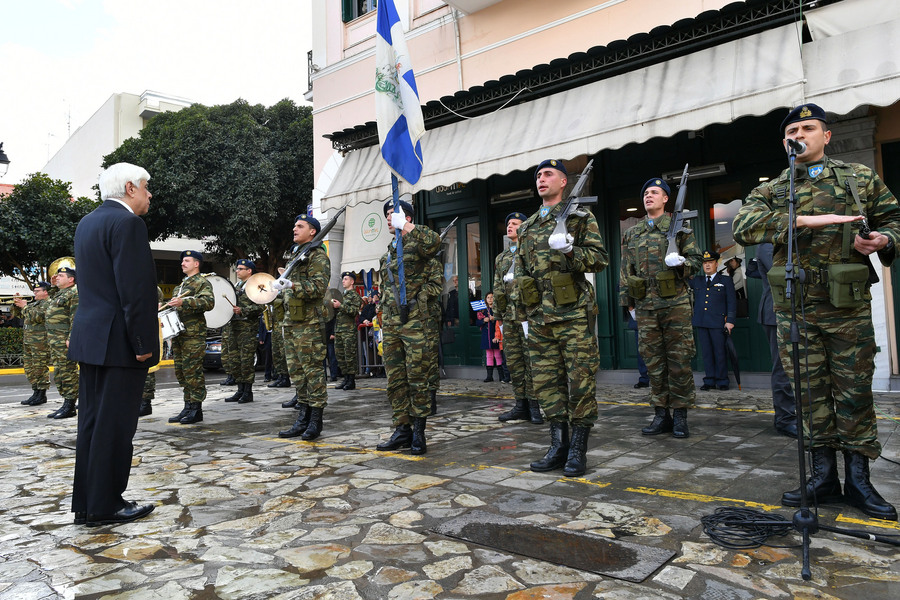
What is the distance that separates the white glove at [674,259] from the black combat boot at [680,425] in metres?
1.38

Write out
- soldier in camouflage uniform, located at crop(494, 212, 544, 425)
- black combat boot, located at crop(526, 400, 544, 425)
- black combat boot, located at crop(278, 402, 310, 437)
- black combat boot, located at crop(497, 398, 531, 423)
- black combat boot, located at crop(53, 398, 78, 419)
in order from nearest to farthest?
black combat boot, located at crop(278, 402, 310, 437), black combat boot, located at crop(526, 400, 544, 425), soldier in camouflage uniform, located at crop(494, 212, 544, 425), black combat boot, located at crop(497, 398, 531, 423), black combat boot, located at crop(53, 398, 78, 419)

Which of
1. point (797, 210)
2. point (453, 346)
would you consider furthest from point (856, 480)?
point (453, 346)

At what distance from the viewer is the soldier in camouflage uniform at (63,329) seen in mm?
8773

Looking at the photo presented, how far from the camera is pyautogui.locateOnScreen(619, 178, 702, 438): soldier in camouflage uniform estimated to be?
539cm

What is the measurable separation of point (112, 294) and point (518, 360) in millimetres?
4539

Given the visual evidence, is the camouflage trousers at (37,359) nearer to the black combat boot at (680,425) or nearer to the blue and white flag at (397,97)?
the blue and white flag at (397,97)

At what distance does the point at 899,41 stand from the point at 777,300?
4.52m

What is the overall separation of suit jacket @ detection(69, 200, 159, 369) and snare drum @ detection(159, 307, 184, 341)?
146 inches

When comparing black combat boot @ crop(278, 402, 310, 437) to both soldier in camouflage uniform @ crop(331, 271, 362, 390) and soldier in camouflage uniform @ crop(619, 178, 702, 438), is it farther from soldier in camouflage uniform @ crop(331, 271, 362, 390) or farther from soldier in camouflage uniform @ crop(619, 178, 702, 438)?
soldier in camouflage uniform @ crop(331, 271, 362, 390)

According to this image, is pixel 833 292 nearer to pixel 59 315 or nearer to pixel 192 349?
pixel 192 349

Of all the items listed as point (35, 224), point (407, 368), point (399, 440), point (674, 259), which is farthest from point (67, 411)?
point (35, 224)

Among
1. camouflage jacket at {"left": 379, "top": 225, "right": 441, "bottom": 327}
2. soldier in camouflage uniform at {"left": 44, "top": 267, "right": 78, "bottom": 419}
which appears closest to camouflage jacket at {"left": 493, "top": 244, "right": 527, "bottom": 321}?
camouflage jacket at {"left": 379, "top": 225, "right": 441, "bottom": 327}

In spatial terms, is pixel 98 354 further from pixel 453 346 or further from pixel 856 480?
pixel 453 346

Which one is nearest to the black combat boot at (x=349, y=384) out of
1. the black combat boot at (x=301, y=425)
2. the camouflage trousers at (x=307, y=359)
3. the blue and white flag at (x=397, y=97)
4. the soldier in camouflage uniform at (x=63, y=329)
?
the soldier in camouflage uniform at (x=63, y=329)
